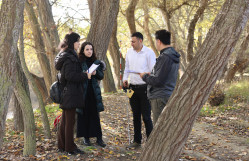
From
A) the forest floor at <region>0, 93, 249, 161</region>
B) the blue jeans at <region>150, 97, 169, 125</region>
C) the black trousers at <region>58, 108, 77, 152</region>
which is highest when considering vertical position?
the blue jeans at <region>150, 97, 169, 125</region>

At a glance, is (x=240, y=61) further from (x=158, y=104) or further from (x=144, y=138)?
(x=158, y=104)

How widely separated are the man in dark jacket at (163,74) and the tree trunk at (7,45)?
204 cm

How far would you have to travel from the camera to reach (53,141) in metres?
5.83

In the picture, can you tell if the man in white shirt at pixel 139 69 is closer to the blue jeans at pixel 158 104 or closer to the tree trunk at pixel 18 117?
the blue jeans at pixel 158 104

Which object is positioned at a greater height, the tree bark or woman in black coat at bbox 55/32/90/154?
the tree bark

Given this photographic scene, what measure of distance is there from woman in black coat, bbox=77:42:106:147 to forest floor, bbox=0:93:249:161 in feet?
0.94

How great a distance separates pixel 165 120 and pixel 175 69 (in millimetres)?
1237

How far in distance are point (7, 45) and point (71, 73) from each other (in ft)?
5.18

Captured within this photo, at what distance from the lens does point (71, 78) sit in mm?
4672

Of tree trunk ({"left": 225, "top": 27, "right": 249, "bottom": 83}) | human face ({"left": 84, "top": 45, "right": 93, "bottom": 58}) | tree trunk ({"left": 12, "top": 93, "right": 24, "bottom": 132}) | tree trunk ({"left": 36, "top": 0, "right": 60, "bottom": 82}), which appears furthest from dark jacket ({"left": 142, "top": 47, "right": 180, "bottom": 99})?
tree trunk ({"left": 225, "top": 27, "right": 249, "bottom": 83})

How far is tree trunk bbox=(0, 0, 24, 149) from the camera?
3.17 metres

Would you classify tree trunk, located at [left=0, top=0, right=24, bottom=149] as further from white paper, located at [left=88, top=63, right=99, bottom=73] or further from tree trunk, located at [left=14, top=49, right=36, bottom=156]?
tree trunk, located at [left=14, top=49, right=36, bottom=156]

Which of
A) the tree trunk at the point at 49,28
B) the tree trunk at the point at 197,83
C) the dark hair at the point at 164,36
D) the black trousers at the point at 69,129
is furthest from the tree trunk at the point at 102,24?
the tree trunk at the point at 197,83

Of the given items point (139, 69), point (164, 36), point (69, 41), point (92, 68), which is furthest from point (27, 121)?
point (164, 36)
